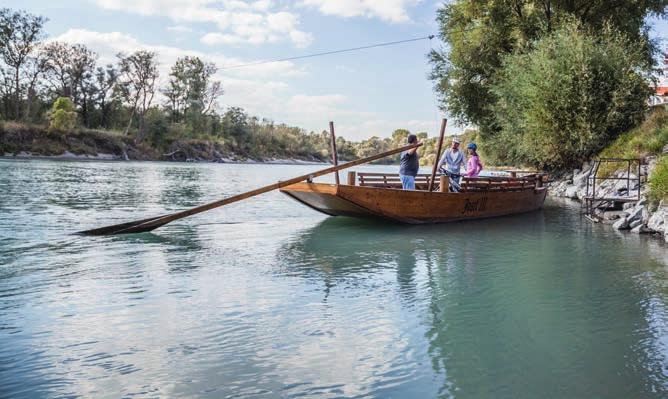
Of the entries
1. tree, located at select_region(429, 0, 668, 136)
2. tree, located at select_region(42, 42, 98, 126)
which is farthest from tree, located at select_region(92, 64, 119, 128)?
tree, located at select_region(429, 0, 668, 136)

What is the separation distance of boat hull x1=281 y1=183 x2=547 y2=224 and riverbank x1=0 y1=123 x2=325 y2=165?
50554mm

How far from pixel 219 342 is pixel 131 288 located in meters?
2.63

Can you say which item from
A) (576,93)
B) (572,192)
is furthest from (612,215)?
(572,192)

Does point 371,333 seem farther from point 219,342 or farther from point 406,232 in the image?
point 406,232

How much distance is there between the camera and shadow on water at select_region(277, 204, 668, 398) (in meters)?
4.73

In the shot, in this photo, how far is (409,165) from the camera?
14492 mm

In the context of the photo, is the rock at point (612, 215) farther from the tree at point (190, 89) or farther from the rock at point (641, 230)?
the tree at point (190, 89)

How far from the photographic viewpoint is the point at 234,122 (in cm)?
9388

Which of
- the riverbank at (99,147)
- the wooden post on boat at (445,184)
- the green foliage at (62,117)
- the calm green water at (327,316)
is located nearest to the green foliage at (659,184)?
the calm green water at (327,316)

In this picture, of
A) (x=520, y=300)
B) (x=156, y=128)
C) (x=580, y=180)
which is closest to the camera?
(x=520, y=300)

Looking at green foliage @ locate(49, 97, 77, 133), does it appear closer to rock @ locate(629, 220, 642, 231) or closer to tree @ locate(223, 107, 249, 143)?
tree @ locate(223, 107, 249, 143)

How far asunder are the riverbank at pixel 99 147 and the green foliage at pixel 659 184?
56.0m

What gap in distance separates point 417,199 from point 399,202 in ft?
1.93

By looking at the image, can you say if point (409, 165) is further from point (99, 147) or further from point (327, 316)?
point (99, 147)
